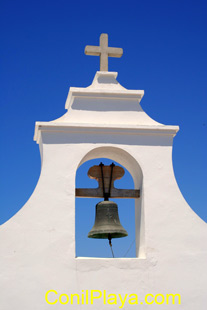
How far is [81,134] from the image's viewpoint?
8.52m

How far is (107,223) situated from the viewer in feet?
28.1

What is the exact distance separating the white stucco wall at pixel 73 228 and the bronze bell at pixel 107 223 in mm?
284

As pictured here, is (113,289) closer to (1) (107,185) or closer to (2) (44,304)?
(2) (44,304)

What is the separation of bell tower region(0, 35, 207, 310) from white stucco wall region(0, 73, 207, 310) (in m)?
0.01

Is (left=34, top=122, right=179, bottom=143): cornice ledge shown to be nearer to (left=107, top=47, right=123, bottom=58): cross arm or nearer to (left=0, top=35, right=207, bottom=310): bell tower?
(left=0, top=35, right=207, bottom=310): bell tower

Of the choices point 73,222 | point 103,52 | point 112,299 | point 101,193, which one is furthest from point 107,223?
point 103,52

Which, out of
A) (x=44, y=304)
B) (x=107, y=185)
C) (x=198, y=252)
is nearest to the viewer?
(x=44, y=304)

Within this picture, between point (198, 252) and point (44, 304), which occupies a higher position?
point (198, 252)

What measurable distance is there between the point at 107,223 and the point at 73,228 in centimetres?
66

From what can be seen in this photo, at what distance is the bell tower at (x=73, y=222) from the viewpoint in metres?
7.82

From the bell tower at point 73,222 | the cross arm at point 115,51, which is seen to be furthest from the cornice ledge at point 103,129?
the cross arm at point 115,51

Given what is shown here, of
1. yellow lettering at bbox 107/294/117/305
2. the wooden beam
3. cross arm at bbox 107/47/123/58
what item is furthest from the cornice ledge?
yellow lettering at bbox 107/294/117/305

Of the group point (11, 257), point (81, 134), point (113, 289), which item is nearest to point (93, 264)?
point (113, 289)

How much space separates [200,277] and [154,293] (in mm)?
626
